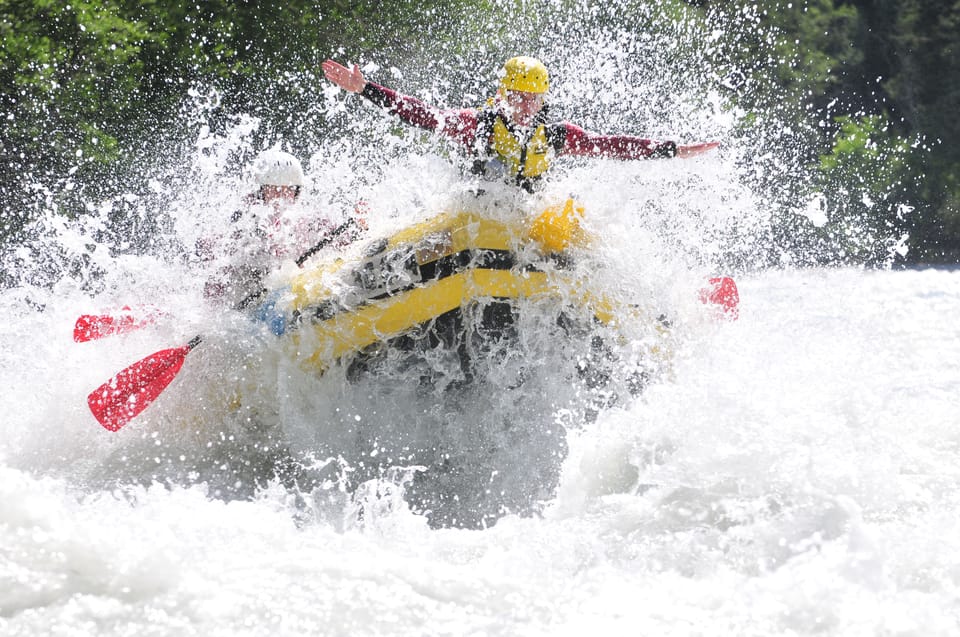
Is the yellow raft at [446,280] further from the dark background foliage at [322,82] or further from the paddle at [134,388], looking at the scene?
the dark background foliage at [322,82]

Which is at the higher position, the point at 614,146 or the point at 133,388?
the point at 614,146

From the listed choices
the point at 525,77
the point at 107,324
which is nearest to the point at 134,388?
the point at 107,324

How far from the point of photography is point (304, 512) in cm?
373

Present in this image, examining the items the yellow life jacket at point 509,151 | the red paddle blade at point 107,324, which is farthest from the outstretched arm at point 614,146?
the red paddle blade at point 107,324

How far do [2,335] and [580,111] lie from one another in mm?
8429

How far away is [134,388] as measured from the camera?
14.9ft

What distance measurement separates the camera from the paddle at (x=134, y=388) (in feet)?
14.6

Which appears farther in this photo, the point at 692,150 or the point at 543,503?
the point at 692,150

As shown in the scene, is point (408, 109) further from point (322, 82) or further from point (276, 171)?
point (322, 82)

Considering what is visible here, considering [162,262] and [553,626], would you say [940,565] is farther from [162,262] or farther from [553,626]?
[162,262]

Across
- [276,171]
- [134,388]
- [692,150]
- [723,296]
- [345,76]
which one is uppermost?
[345,76]

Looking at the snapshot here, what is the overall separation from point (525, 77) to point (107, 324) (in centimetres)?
225

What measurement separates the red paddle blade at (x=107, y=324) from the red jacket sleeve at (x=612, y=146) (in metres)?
2.13

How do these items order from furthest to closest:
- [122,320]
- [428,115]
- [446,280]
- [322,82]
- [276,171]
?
1. [322,82]
2. [276,171]
3. [122,320]
4. [428,115]
5. [446,280]
